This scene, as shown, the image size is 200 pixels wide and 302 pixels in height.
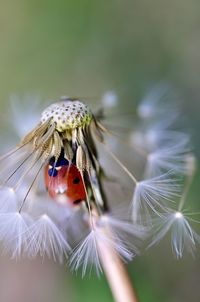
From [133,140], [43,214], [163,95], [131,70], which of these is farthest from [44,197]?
[131,70]

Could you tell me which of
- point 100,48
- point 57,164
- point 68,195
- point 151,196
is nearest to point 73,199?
point 68,195

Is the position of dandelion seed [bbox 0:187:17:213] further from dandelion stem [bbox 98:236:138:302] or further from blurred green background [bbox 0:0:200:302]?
blurred green background [bbox 0:0:200:302]

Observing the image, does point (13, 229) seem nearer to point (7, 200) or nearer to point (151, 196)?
point (7, 200)

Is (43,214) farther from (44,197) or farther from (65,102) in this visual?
(65,102)

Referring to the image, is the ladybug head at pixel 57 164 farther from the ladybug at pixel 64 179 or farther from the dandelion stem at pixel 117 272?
the dandelion stem at pixel 117 272

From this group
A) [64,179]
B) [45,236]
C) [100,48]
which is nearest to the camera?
[64,179]

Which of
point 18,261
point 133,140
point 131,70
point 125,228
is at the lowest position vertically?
point 125,228

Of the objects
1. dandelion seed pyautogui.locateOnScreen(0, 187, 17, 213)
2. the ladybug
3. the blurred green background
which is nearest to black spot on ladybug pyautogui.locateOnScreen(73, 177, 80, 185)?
the ladybug
